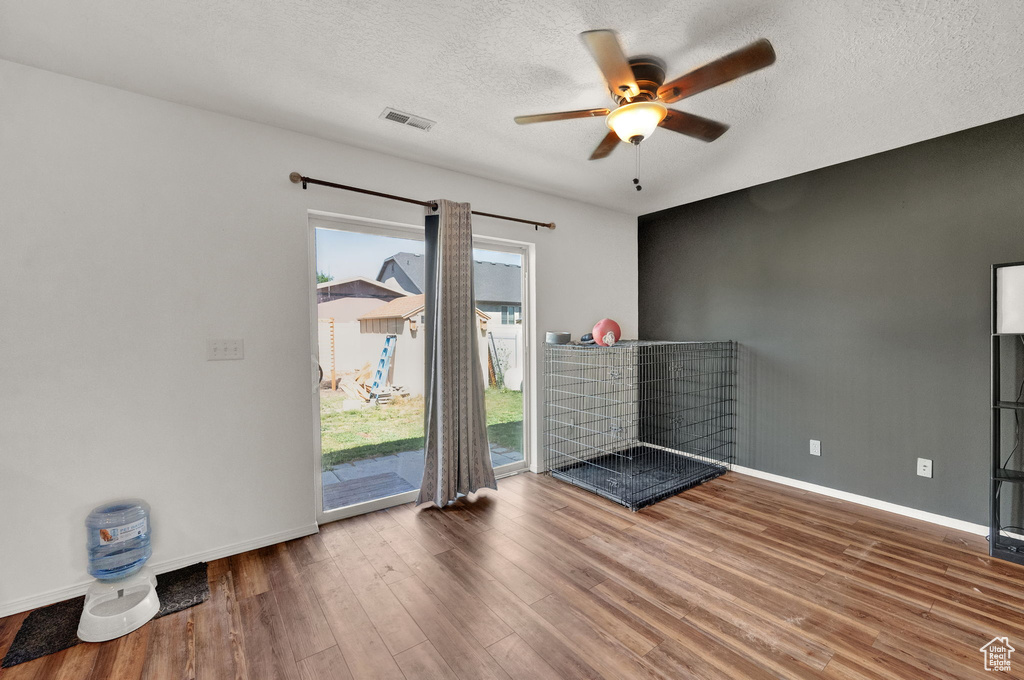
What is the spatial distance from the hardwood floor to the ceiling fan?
7.15 feet

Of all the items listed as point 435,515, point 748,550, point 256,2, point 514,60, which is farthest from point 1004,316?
point 256,2

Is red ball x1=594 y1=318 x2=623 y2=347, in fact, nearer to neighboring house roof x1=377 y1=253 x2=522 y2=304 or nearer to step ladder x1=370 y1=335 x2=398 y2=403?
neighboring house roof x1=377 y1=253 x2=522 y2=304

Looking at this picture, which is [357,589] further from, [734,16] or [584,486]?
[734,16]

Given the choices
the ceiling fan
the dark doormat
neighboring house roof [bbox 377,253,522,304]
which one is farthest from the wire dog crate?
the dark doormat

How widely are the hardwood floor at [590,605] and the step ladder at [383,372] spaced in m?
0.85

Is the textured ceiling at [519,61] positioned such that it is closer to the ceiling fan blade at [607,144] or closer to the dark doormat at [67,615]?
the ceiling fan blade at [607,144]

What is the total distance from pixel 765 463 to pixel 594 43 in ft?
11.8

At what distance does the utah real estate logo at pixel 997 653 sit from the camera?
5.46ft

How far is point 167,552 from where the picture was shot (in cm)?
235

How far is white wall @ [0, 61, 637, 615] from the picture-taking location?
204 cm

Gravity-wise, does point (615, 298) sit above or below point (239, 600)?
above

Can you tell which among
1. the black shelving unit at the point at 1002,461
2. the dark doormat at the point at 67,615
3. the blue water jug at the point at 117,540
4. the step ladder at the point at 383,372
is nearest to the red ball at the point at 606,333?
the step ladder at the point at 383,372

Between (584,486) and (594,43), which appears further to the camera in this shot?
(584,486)

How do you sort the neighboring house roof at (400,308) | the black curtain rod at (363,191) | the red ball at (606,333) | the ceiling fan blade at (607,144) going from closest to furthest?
the ceiling fan blade at (607,144), the black curtain rod at (363,191), the neighboring house roof at (400,308), the red ball at (606,333)
